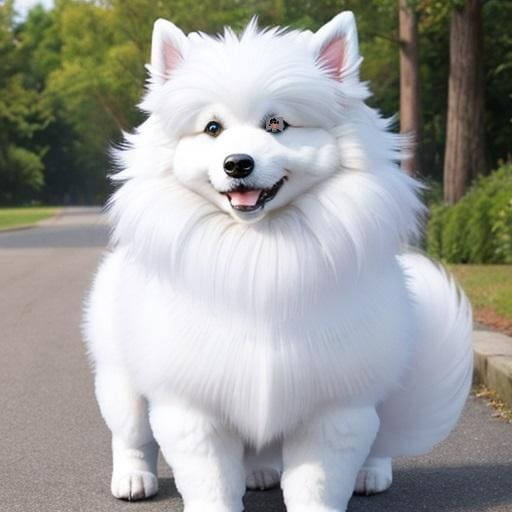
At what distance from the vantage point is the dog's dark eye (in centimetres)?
428

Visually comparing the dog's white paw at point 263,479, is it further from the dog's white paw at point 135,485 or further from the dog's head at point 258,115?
the dog's head at point 258,115

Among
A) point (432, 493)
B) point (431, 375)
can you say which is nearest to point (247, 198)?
point (431, 375)

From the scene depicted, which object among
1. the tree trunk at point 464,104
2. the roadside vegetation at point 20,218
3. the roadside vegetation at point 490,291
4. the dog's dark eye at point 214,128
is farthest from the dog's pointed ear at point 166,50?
the roadside vegetation at point 20,218

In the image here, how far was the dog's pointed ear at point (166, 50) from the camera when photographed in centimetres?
447

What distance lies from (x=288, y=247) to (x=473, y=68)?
18.0 m

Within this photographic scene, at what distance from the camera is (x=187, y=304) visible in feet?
14.3

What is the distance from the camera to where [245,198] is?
421cm

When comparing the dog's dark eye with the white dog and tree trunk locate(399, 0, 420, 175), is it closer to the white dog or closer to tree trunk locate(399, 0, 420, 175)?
the white dog

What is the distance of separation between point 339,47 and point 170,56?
62cm

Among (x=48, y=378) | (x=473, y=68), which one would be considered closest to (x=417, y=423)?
(x=48, y=378)

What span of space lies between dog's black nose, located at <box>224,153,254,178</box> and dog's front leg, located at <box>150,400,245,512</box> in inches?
34.0

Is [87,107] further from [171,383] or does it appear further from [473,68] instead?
[171,383]

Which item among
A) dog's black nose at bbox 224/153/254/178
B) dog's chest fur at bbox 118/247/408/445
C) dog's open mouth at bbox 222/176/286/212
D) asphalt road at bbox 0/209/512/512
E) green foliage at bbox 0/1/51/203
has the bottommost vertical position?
green foliage at bbox 0/1/51/203

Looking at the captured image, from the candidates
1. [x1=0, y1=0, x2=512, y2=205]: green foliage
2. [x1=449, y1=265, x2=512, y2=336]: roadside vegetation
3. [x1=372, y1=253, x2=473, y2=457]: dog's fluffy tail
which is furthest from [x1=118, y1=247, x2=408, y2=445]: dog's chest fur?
[x1=449, y1=265, x2=512, y2=336]: roadside vegetation
